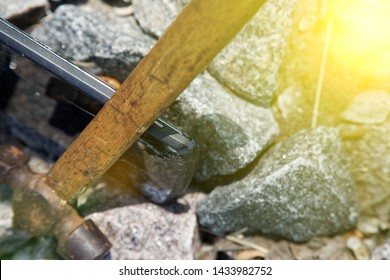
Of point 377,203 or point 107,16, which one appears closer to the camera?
point 107,16

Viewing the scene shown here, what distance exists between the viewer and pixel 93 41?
6.96ft

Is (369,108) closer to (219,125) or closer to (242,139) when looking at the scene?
(242,139)

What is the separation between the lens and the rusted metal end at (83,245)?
1.87 metres

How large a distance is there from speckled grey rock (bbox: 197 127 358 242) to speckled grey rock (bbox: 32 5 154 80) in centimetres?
84

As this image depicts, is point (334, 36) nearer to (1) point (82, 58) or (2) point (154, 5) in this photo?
(2) point (154, 5)

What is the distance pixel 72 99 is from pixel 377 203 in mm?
1777

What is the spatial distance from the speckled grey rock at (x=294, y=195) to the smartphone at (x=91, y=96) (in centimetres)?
32

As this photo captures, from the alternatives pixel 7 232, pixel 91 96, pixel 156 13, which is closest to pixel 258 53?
pixel 156 13

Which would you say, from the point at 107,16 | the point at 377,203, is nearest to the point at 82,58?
the point at 107,16

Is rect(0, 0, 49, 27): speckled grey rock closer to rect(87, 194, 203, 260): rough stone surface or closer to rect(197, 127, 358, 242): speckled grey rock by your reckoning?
rect(87, 194, 203, 260): rough stone surface

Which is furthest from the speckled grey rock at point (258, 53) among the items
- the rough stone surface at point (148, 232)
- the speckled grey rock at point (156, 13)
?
the rough stone surface at point (148, 232)

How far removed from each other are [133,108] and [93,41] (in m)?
0.78

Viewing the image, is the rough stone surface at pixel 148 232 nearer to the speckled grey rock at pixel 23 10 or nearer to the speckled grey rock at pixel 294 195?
the speckled grey rock at pixel 294 195

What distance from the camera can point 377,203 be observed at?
8.13 feet
